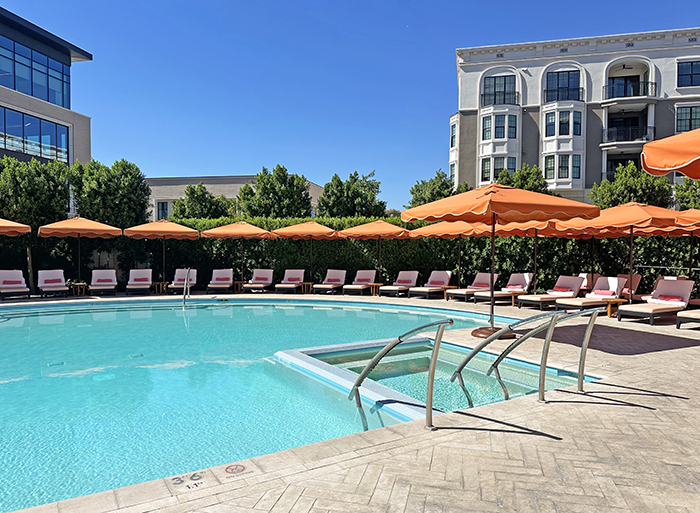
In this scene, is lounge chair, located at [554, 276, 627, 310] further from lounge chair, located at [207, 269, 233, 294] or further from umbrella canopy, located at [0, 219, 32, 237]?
umbrella canopy, located at [0, 219, 32, 237]

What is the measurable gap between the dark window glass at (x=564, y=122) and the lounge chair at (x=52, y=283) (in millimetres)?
32636

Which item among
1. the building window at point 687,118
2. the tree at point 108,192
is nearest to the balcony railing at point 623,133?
the building window at point 687,118

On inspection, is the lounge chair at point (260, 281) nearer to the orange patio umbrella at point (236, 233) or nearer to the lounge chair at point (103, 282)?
the orange patio umbrella at point (236, 233)

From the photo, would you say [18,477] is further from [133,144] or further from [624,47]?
[624,47]

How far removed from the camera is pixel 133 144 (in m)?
24.0

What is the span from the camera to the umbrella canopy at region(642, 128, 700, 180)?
4.25m

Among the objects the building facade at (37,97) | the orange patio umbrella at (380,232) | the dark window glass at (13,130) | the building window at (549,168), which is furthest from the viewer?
the building window at (549,168)

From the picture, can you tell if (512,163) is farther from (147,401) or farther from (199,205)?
(147,401)

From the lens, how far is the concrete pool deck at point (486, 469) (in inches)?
114

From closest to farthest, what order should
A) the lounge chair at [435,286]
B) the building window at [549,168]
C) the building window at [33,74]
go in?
the lounge chair at [435,286]
the building window at [33,74]
the building window at [549,168]

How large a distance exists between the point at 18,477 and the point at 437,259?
643 inches

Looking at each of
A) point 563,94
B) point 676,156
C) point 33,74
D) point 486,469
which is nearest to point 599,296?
point 676,156

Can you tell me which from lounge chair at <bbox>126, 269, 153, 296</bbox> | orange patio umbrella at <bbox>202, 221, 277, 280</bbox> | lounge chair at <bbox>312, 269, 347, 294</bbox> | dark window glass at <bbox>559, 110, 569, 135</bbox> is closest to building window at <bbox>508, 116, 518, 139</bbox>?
dark window glass at <bbox>559, 110, 569, 135</bbox>

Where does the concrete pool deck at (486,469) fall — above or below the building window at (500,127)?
below
